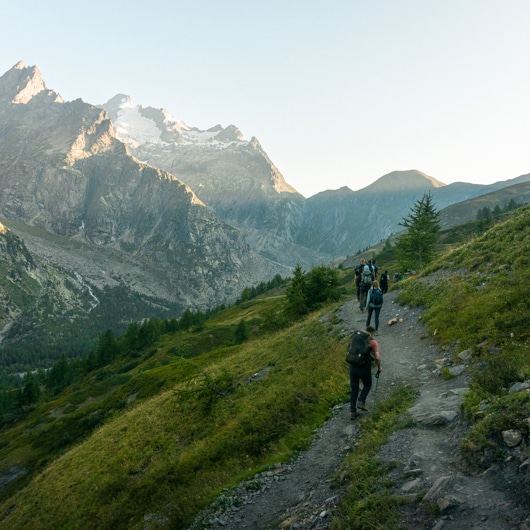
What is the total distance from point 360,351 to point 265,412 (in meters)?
6.06

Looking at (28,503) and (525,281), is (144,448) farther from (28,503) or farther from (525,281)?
(525,281)

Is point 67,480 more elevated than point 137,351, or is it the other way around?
point 67,480

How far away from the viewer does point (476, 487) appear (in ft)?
24.7

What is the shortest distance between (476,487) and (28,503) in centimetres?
3204

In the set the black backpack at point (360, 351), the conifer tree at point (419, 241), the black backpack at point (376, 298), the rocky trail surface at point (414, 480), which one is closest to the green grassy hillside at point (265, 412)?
the rocky trail surface at point (414, 480)

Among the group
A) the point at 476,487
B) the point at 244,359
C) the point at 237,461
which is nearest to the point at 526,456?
the point at 476,487

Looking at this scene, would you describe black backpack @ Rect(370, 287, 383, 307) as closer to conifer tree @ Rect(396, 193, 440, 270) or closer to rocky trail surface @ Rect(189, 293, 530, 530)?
rocky trail surface @ Rect(189, 293, 530, 530)

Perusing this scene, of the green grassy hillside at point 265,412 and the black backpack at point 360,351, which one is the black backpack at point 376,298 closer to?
the green grassy hillside at point 265,412

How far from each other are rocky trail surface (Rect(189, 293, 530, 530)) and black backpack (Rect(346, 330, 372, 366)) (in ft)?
5.41

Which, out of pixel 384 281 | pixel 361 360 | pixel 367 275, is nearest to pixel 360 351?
pixel 361 360

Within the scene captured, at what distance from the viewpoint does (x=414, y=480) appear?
8391 millimetres

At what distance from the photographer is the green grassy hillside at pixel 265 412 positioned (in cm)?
1262

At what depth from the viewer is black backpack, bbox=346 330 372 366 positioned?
526 inches

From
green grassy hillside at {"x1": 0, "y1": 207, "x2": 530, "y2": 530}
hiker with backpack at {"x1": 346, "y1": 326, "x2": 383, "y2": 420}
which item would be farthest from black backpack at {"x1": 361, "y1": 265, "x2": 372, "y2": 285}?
hiker with backpack at {"x1": 346, "y1": 326, "x2": 383, "y2": 420}
